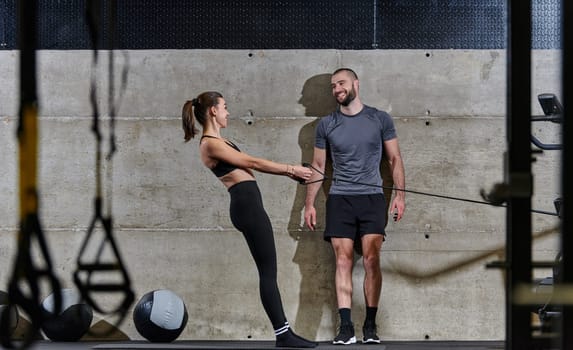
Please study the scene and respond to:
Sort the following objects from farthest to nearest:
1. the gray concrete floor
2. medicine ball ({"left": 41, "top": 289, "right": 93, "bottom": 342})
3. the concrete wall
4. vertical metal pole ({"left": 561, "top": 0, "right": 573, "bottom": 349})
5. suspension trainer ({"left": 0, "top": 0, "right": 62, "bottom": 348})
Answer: the concrete wall < medicine ball ({"left": 41, "top": 289, "right": 93, "bottom": 342}) < the gray concrete floor < suspension trainer ({"left": 0, "top": 0, "right": 62, "bottom": 348}) < vertical metal pole ({"left": 561, "top": 0, "right": 573, "bottom": 349})

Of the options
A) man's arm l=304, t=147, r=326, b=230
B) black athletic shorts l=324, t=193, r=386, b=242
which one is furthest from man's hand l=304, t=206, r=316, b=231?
black athletic shorts l=324, t=193, r=386, b=242

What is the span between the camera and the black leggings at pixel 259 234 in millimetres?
6047

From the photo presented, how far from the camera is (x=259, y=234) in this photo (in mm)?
6047

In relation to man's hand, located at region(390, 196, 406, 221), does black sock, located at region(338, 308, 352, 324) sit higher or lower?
lower

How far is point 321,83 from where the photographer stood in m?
7.01

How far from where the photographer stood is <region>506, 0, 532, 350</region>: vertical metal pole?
82.6 inches

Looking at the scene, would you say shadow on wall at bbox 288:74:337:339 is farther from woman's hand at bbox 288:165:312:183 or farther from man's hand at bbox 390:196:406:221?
woman's hand at bbox 288:165:312:183

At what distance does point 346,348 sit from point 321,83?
5.46 feet

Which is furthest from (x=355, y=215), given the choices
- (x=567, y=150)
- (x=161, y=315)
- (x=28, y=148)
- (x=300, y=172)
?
(x=567, y=150)

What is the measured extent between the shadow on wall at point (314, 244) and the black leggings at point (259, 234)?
855 millimetres

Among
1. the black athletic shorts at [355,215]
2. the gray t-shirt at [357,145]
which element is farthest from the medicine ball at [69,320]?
the gray t-shirt at [357,145]

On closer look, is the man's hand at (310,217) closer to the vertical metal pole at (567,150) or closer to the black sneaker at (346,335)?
the black sneaker at (346,335)

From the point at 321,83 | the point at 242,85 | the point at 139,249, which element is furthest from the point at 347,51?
the point at 139,249

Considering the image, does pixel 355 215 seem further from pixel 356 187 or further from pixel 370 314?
pixel 370 314
